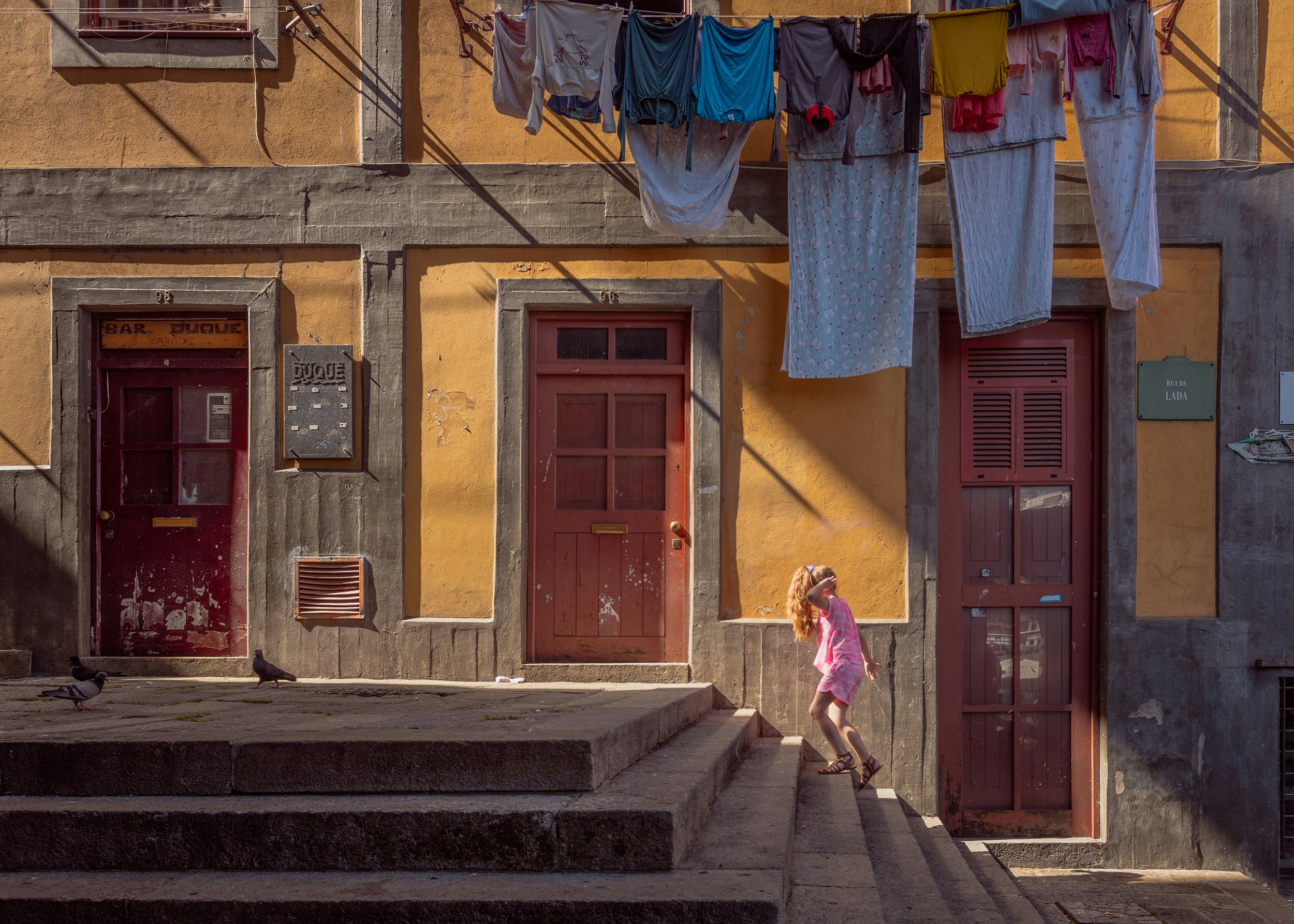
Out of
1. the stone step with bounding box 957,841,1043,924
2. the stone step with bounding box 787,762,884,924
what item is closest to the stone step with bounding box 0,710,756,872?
the stone step with bounding box 787,762,884,924

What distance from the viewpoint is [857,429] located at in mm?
7004

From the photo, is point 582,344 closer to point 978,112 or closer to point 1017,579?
point 978,112

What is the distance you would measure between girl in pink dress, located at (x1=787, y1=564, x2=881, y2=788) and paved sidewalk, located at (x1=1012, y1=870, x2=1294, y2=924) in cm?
127

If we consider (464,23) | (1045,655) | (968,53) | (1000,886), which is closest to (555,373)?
(464,23)

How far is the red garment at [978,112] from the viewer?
6.43 m

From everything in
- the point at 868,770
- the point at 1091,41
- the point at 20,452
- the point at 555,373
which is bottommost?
the point at 868,770

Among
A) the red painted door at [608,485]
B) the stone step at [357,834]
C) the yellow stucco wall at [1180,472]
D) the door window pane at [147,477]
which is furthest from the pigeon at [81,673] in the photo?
the yellow stucco wall at [1180,472]

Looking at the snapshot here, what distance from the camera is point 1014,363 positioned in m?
7.19

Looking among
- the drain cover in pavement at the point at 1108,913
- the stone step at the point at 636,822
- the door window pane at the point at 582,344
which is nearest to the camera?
the stone step at the point at 636,822

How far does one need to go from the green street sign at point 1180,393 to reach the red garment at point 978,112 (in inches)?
81.7

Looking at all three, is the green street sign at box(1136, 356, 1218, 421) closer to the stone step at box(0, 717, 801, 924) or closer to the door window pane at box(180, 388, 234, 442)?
the stone step at box(0, 717, 801, 924)

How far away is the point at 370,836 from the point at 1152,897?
5.35m

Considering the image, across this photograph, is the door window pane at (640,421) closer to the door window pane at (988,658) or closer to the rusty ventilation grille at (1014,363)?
the rusty ventilation grille at (1014,363)

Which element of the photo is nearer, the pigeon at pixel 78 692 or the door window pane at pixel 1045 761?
A: the pigeon at pixel 78 692
